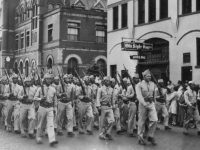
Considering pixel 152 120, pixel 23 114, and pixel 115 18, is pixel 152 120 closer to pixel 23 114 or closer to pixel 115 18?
pixel 23 114

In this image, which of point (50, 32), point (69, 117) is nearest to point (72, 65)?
point (50, 32)

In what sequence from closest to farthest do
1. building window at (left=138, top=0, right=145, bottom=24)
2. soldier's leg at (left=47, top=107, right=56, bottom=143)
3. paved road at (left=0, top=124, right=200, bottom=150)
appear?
paved road at (left=0, top=124, right=200, bottom=150) → soldier's leg at (left=47, top=107, right=56, bottom=143) → building window at (left=138, top=0, right=145, bottom=24)

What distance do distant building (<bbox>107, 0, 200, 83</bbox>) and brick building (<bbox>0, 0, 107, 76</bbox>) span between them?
32.7ft

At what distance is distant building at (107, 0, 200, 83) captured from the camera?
1920 cm

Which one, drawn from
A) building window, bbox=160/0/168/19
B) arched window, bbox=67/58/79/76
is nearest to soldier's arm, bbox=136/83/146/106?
building window, bbox=160/0/168/19

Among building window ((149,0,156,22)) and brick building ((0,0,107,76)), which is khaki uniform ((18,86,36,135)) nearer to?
building window ((149,0,156,22))

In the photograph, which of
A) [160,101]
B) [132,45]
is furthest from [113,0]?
[160,101]

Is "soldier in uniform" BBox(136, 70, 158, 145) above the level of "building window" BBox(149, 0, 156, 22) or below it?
below

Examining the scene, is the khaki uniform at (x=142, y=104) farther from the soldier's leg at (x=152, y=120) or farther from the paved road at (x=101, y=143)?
the paved road at (x=101, y=143)

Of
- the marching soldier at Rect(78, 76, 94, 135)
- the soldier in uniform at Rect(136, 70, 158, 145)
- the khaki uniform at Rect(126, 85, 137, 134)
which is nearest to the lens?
the soldier in uniform at Rect(136, 70, 158, 145)

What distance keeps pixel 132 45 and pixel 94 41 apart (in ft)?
56.9

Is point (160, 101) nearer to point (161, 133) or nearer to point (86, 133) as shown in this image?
point (161, 133)

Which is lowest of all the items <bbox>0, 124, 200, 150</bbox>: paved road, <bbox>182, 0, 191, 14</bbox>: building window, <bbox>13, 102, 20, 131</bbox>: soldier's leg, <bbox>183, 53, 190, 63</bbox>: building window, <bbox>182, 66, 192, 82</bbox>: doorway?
<bbox>0, 124, 200, 150</bbox>: paved road

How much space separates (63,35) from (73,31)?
1519 mm
